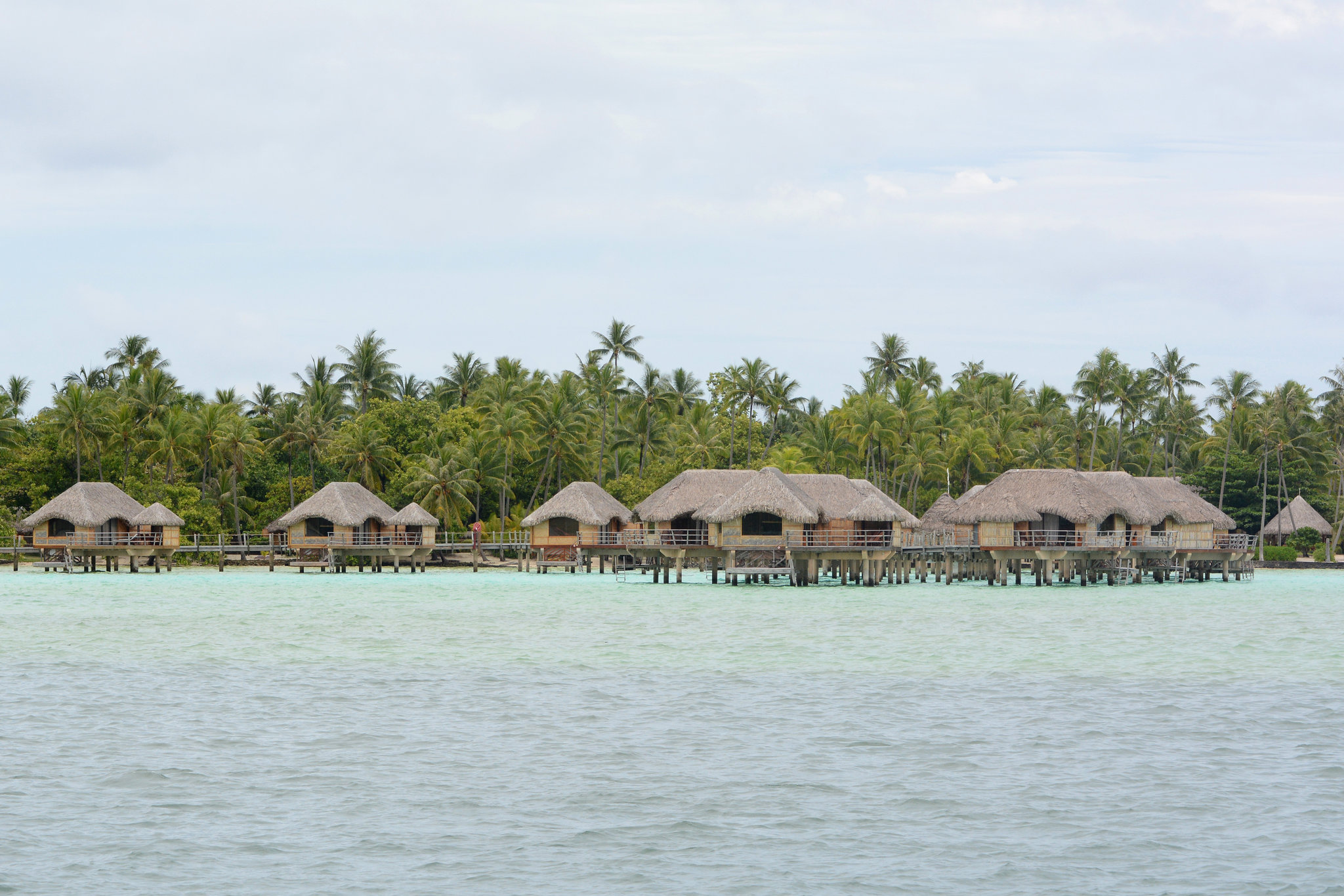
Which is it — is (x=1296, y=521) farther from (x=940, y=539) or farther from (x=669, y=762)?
(x=669, y=762)

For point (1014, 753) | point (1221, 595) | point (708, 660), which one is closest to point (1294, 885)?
point (1014, 753)

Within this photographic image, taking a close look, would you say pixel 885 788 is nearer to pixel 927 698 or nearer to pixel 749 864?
pixel 749 864

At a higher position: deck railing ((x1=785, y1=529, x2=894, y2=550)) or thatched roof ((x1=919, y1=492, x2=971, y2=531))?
thatched roof ((x1=919, y1=492, x2=971, y2=531))

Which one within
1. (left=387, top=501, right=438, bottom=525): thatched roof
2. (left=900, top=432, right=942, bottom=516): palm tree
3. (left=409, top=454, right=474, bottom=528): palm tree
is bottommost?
(left=387, top=501, right=438, bottom=525): thatched roof

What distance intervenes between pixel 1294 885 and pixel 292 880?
25.7 feet

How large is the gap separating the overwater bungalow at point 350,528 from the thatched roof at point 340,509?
0.03 m

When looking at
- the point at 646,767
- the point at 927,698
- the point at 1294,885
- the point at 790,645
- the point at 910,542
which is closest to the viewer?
the point at 1294,885

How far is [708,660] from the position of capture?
26141 mm

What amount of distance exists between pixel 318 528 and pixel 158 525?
23.8 feet

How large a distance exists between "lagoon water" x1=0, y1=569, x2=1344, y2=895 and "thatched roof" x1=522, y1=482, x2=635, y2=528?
31.6 m

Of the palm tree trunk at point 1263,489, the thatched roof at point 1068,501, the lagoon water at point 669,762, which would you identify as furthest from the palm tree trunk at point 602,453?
the lagoon water at point 669,762

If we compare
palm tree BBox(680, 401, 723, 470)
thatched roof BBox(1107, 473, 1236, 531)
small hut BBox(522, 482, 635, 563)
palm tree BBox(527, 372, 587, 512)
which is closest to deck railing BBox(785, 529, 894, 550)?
small hut BBox(522, 482, 635, 563)

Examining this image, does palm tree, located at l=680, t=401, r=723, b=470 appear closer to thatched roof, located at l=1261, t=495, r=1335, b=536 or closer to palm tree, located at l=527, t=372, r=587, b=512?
palm tree, located at l=527, t=372, r=587, b=512

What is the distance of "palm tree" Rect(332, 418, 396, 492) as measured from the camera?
237 ft
